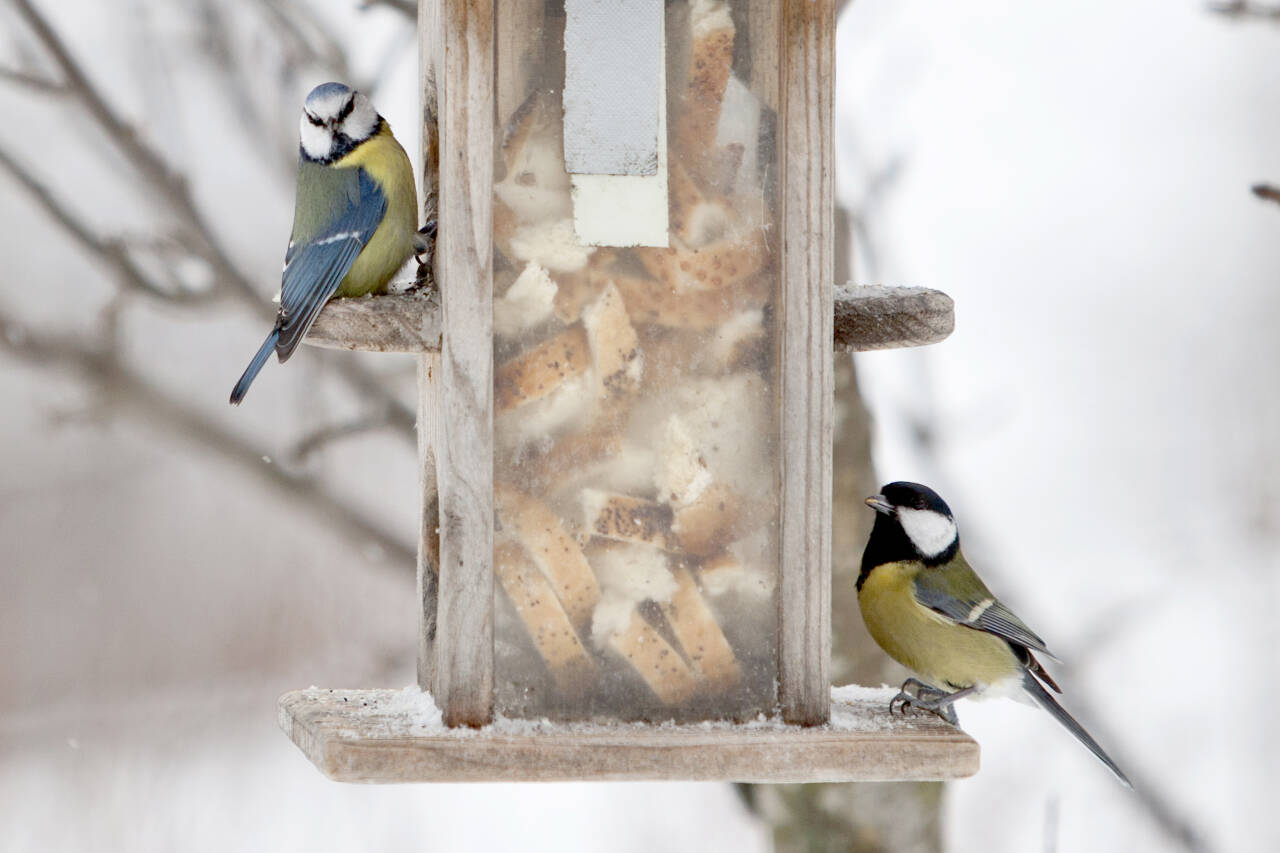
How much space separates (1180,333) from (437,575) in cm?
371

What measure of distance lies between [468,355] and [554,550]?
0.36m

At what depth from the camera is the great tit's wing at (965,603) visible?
2.88 m

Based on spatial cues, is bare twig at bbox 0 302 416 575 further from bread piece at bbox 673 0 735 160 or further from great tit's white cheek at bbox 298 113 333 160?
bread piece at bbox 673 0 735 160

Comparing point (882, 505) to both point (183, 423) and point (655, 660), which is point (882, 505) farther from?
point (183, 423)

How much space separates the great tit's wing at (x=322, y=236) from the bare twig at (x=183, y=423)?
1.67 metres

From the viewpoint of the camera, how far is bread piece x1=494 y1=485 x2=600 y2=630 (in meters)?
2.28

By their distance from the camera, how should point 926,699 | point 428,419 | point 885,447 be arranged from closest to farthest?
point 428,419
point 926,699
point 885,447

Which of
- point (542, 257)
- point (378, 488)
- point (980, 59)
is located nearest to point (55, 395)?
point (378, 488)

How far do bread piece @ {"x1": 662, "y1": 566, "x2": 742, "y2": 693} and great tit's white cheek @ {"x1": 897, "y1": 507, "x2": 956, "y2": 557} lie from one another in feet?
2.79

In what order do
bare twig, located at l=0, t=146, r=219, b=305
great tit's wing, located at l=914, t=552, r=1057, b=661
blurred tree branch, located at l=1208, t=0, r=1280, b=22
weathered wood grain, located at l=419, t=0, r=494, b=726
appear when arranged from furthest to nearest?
bare twig, located at l=0, t=146, r=219, b=305
blurred tree branch, located at l=1208, t=0, r=1280, b=22
great tit's wing, located at l=914, t=552, r=1057, b=661
weathered wood grain, located at l=419, t=0, r=494, b=726

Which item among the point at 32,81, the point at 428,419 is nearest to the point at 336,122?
the point at 428,419

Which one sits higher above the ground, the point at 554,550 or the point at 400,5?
the point at 400,5

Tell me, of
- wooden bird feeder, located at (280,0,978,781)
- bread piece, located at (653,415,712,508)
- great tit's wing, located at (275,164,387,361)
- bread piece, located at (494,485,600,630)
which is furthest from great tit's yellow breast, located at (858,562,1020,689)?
great tit's wing, located at (275,164,387,361)

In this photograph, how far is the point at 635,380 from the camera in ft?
7.51
